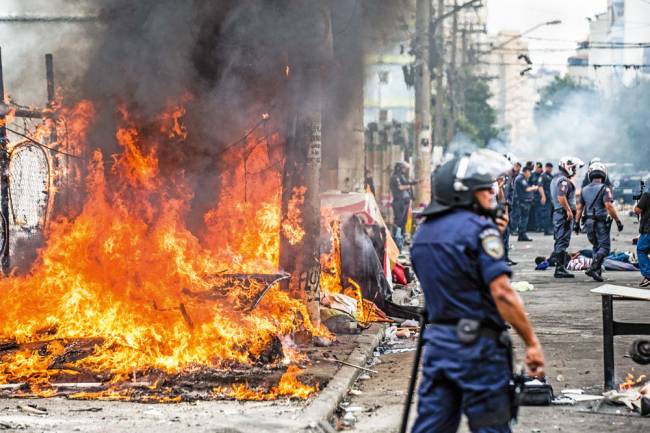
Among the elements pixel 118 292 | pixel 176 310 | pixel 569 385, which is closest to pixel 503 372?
pixel 569 385

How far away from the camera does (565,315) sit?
11.1 meters

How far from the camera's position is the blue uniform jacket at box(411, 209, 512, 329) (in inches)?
159

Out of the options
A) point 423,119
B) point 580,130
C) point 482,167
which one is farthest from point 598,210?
point 580,130

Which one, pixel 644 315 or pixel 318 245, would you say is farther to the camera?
pixel 644 315

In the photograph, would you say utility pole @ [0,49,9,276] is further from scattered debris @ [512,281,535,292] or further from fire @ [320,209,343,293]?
scattered debris @ [512,281,535,292]

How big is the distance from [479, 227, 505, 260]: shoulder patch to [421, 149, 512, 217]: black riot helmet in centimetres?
21

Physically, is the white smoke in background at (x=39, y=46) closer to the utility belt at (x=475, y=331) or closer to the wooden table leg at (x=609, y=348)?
the wooden table leg at (x=609, y=348)

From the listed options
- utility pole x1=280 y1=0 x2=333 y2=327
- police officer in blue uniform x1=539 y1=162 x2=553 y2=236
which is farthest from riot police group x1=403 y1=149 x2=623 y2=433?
police officer in blue uniform x1=539 y1=162 x2=553 y2=236

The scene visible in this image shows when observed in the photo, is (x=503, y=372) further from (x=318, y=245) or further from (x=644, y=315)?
(x=644, y=315)

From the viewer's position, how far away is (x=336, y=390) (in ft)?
22.4

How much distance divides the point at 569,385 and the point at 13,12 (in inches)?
322

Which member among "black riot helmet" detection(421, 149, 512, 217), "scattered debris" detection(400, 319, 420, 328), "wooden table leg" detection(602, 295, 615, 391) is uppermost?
"black riot helmet" detection(421, 149, 512, 217)

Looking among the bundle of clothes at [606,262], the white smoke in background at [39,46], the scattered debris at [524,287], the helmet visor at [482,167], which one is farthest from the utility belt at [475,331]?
the bundle of clothes at [606,262]

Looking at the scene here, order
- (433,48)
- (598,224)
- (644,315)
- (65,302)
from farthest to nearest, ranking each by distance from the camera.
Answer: (433,48) → (598,224) → (644,315) → (65,302)
